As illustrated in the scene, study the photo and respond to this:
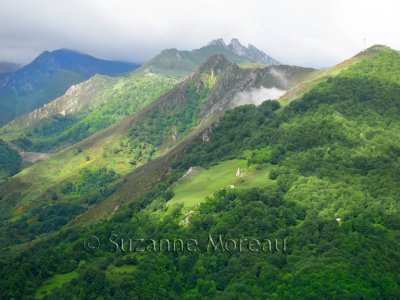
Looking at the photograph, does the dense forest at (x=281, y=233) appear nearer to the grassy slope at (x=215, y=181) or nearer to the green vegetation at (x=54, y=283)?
the green vegetation at (x=54, y=283)

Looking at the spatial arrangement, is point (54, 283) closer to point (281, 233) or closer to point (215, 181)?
point (281, 233)

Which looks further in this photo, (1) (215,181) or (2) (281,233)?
(1) (215,181)

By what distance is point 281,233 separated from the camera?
12544cm

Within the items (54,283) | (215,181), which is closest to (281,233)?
(54,283)

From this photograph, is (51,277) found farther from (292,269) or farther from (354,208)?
(354,208)

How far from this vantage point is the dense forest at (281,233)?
4203 inches

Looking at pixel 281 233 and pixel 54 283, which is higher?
pixel 281 233

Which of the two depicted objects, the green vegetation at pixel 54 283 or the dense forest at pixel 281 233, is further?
the green vegetation at pixel 54 283

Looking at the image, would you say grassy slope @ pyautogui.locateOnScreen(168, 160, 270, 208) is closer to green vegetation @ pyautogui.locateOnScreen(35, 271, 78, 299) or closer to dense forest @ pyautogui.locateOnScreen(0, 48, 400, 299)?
dense forest @ pyautogui.locateOnScreen(0, 48, 400, 299)

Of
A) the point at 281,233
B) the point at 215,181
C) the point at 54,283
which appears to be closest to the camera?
the point at 54,283

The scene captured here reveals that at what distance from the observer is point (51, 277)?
128m

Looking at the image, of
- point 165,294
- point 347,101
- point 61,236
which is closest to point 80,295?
point 165,294

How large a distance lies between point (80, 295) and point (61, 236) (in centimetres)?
7697

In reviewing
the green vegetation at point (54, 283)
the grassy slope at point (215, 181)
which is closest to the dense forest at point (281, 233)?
the green vegetation at point (54, 283)
